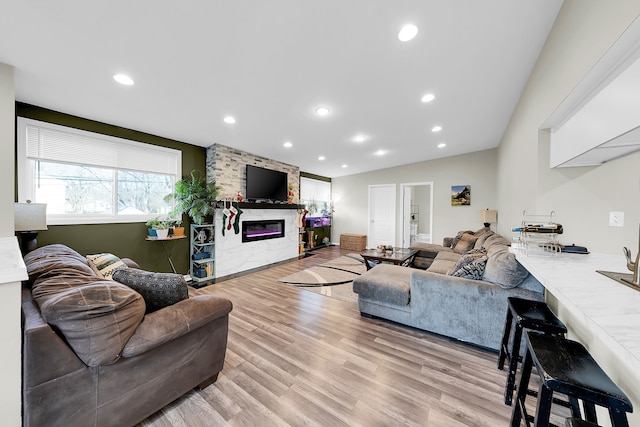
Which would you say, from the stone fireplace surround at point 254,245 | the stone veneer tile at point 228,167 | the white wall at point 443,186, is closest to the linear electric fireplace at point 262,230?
the stone fireplace surround at point 254,245

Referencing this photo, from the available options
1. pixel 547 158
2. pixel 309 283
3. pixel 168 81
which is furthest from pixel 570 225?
pixel 168 81

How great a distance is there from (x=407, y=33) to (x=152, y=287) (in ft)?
9.01

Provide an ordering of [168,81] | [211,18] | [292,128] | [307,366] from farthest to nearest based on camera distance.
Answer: [292,128], [168,81], [307,366], [211,18]

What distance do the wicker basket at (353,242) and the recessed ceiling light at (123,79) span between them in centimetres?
616

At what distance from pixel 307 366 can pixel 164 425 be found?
0.99 meters

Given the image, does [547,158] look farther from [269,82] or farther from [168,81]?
[168,81]

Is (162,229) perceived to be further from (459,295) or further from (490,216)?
(490,216)

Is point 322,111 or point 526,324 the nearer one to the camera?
point 526,324

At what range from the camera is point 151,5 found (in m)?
1.52

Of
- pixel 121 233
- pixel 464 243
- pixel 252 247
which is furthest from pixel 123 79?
pixel 464 243

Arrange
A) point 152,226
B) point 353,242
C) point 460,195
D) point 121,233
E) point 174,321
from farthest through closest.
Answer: point 353,242 < point 460,195 < point 152,226 < point 121,233 < point 174,321

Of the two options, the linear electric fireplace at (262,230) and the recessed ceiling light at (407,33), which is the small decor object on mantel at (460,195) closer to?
the linear electric fireplace at (262,230)

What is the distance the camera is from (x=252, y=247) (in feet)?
15.9

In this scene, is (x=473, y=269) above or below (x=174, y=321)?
above
